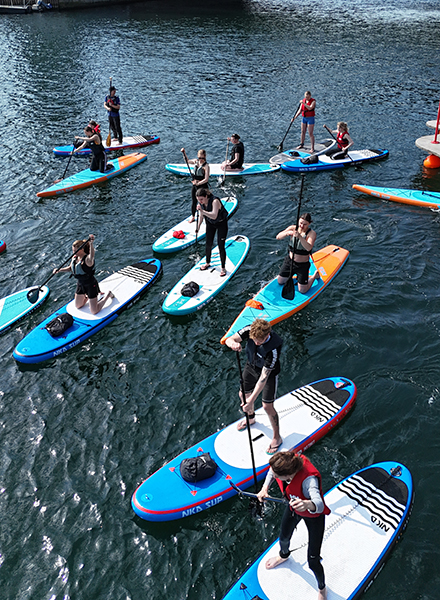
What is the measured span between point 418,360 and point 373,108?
22408 millimetres

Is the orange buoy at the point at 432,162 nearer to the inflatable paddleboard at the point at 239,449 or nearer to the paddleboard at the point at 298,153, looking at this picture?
the paddleboard at the point at 298,153

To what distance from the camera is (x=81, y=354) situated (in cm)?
1249

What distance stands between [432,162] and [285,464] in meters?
19.7

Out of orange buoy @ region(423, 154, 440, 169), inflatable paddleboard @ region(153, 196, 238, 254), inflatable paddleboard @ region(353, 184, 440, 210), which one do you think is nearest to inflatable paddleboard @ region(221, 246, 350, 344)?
inflatable paddleboard @ region(153, 196, 238, 254)

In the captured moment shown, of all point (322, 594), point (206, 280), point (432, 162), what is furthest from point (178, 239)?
point (432, 162)

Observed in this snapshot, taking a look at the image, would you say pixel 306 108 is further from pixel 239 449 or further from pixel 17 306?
pixel 239 449

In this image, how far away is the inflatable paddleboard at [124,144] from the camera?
24094mm

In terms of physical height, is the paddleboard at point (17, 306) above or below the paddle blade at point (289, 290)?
below

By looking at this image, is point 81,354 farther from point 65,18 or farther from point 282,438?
point 65,18

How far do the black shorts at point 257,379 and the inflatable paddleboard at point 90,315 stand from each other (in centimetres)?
536

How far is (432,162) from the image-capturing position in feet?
71.9

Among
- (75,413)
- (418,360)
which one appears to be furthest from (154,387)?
(418,360)

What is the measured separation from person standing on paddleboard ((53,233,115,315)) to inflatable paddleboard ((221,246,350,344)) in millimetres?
3651

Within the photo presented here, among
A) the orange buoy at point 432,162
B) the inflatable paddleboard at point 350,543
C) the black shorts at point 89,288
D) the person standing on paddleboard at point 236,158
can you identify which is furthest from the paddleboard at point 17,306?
the orange buoy at point 432,162
